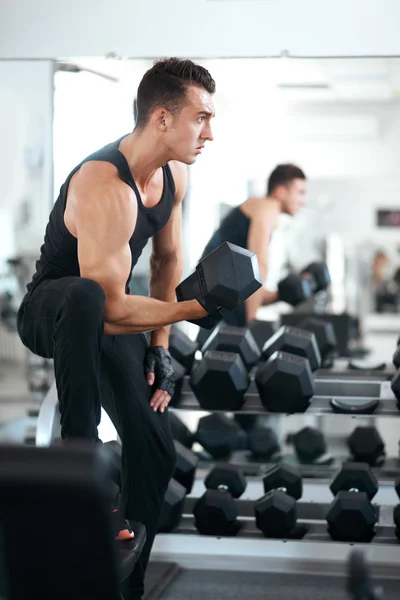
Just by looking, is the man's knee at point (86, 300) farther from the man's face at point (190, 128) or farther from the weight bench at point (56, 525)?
the weight bench at point (56, 525)

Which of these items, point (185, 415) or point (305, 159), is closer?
point (185, 415)

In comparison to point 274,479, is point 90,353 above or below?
above

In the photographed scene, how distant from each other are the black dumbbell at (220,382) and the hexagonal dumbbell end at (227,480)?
296 mm

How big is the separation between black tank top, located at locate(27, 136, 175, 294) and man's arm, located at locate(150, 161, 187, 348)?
89 millimetres

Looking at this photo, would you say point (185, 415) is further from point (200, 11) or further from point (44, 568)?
point (44, 568)

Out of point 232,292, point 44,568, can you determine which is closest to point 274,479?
point 232,292

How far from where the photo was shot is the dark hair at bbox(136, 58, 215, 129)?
198cm

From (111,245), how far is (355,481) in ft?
3.83

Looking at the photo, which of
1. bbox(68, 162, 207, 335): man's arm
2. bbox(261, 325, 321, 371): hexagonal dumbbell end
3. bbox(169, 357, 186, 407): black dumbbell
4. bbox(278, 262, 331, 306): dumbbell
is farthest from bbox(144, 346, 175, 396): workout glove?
bbox(278, 262, 331, 306): dumbbell

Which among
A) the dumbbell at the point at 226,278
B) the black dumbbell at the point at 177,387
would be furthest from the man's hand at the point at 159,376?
the black dumbbell at the point at 177,387

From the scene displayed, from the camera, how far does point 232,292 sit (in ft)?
6.05

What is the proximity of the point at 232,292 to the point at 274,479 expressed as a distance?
3.56 ft

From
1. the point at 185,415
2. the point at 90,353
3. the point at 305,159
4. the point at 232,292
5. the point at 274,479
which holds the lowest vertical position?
the point at 185,415

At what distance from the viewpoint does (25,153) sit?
4090 mm
